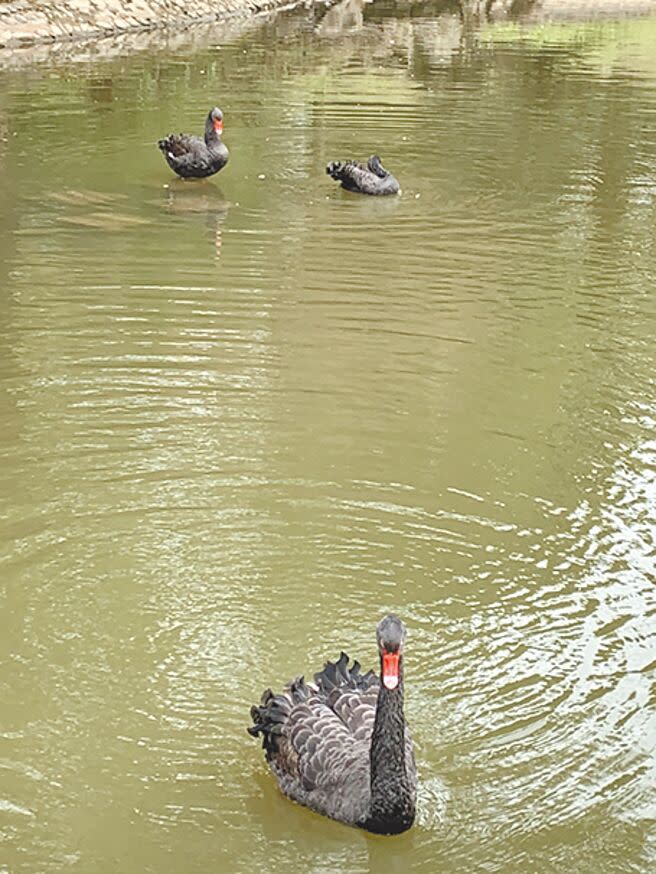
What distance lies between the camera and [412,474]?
9.23m

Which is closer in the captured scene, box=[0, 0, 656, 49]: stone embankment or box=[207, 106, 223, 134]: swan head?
box=[207, 106, 223, 134]: swan head

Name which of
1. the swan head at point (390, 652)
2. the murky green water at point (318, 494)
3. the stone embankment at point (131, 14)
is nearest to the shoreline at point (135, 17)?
the stone embankment at point (131, 14)

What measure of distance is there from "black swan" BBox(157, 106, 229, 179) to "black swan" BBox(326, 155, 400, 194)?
1333 mm

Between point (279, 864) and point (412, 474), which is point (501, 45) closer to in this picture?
point (412, 474)

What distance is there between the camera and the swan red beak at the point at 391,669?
18.2ft

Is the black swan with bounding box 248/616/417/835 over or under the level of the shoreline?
under

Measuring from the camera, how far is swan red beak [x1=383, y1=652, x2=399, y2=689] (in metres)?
5.55

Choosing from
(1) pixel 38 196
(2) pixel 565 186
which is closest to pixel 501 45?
(2) pixel 565 186

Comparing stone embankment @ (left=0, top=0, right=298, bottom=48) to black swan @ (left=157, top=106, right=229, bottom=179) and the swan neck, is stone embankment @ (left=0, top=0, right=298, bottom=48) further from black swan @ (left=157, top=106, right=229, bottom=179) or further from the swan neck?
the swan neck

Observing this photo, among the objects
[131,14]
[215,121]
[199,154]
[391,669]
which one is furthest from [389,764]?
[131,14]

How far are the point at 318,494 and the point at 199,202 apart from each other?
7822mm

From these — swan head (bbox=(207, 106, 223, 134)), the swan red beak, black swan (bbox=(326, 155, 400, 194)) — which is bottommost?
black swan (bbox=(326, 155, 400, 194))

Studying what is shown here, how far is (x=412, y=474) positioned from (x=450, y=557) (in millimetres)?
1164

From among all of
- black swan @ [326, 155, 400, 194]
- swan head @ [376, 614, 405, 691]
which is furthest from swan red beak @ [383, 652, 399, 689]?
black swan @ [326, 155, 400, 194]
